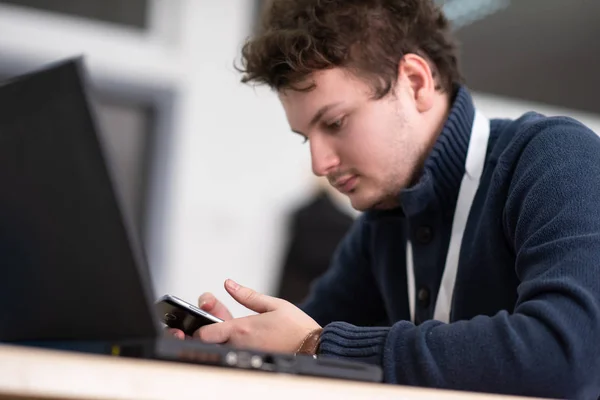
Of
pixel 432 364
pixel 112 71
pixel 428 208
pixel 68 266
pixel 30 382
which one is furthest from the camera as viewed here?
pixel 112 71

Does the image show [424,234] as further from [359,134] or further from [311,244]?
[311,244]

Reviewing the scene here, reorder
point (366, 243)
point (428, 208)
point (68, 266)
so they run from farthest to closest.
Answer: point (366, 243)
point (428, 208)
point (68, 266)

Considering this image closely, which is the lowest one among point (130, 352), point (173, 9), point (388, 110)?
point (130, 352)

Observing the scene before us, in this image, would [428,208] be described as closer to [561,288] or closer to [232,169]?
[561,288]

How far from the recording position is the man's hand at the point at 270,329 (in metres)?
0.92

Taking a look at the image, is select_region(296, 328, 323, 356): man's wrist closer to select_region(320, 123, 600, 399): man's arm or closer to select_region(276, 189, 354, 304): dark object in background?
select_region(320, 123, 600, 399): man's arm

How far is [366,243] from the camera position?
1649mm

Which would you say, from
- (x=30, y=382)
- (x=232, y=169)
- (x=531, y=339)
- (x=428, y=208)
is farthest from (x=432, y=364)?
(x=232, y=169)

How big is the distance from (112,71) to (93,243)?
131 inches

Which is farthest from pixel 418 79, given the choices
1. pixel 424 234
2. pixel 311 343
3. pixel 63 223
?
pixel 63 223

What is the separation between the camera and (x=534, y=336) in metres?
0.81

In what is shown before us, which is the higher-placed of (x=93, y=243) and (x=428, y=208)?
(x=93, y=243)

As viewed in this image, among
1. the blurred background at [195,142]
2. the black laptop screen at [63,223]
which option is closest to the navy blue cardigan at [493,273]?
the black laptop screen at [63,223]

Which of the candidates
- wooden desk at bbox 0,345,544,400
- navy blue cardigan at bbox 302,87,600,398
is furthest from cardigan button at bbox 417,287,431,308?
wooden desk at bbox 0,345,544,400
